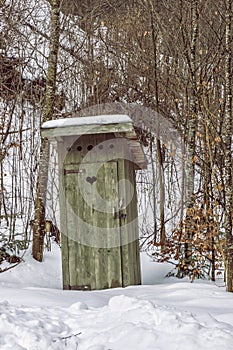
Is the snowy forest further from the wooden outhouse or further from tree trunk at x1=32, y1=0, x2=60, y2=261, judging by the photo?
the wooden outhouse

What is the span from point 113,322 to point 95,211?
2.64 metres

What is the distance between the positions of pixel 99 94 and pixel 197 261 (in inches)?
241

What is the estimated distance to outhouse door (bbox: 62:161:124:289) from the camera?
18.9 ft

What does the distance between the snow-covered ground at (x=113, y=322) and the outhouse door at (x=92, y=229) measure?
107cm

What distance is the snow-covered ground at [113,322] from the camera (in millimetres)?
2842

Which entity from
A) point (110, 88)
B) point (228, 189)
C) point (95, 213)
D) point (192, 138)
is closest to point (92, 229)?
point (95, 213)

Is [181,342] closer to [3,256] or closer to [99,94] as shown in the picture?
[3,256]

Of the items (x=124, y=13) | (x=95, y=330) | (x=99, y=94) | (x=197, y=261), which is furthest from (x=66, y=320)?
(x=124, y=13)

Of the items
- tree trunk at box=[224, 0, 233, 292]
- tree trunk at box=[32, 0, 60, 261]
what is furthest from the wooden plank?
tree trunk at box=[32, 0, 60, 261]

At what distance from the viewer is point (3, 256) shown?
24.5 ft

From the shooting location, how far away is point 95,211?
5824mm

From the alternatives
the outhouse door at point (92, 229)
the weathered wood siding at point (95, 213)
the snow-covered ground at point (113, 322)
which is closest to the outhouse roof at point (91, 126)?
the weathered wood siding at point (95, 213)

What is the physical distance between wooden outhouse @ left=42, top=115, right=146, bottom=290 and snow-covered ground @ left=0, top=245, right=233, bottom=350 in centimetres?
108

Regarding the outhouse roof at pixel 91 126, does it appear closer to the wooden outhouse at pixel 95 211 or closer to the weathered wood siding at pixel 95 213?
the wooden outhouse at pixel 95 211
